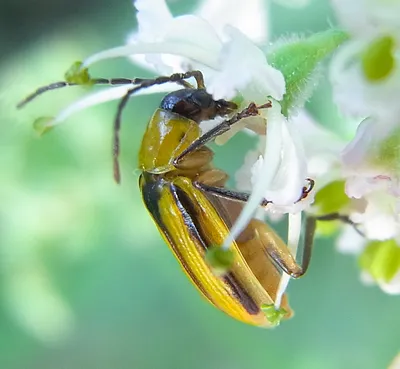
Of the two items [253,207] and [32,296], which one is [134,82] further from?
[32,296]

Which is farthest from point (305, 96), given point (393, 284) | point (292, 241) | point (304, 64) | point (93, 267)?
point (93, 267)

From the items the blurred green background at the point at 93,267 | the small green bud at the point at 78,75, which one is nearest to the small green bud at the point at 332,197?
the small green bud at the point at 78,75

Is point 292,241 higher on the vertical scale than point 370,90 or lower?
lower

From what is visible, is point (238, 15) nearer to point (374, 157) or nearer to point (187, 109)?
point (187, 109)

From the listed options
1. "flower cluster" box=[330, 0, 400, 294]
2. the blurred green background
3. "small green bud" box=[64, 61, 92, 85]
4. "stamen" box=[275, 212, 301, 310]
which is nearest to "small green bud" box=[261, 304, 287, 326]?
"stamen" box=[275, 212, 301, 310]

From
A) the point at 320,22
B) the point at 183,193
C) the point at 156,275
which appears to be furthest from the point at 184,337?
the point at 183,193

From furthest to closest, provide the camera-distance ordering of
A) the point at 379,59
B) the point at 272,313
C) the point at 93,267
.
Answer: the point at 93,267
the point at 272,313
the point at 379,59
